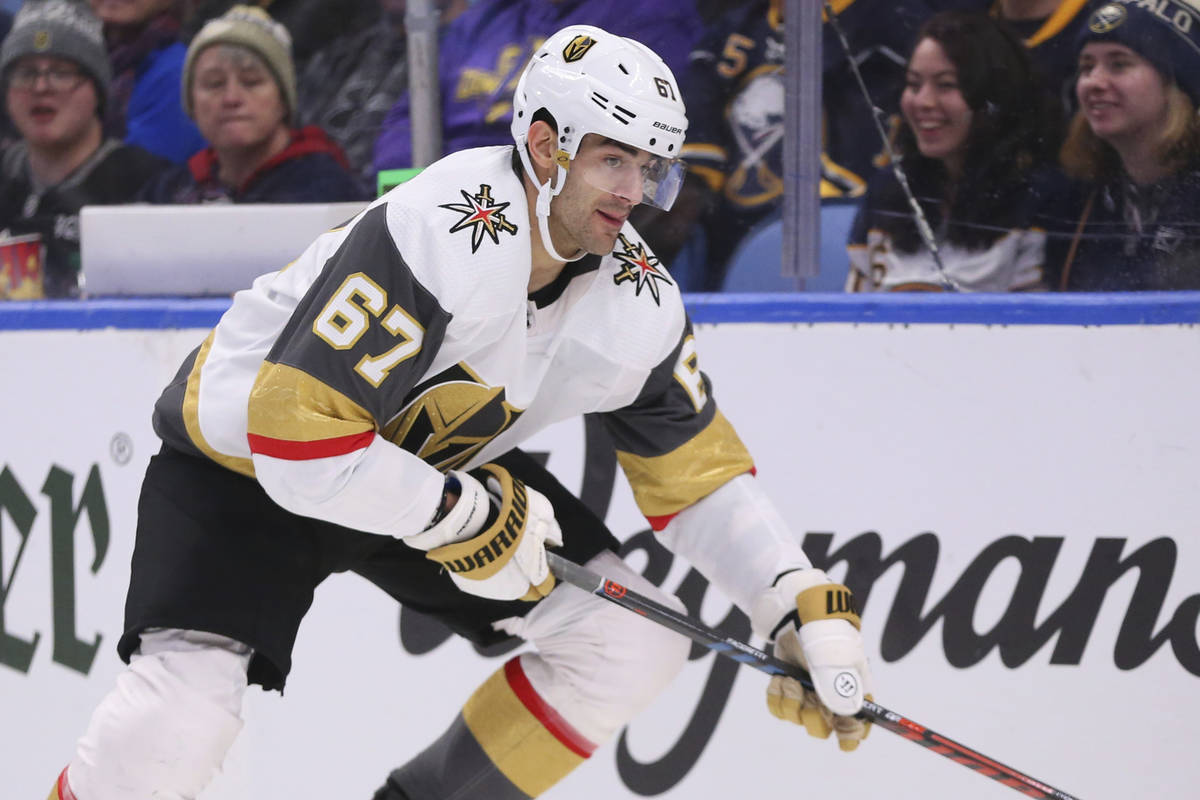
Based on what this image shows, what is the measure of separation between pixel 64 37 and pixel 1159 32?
9.65 ft

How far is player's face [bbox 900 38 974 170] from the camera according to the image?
118 inches

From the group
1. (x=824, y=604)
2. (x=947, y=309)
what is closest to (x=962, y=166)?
(x=947, y=309)

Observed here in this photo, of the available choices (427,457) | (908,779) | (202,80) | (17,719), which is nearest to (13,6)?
(202,80)

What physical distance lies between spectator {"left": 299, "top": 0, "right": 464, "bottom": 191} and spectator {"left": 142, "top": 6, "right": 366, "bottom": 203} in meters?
0.04

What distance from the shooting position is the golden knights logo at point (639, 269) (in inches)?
83.0

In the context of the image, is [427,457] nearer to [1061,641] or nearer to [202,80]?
[1061,641]

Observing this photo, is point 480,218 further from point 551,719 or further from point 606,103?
point 551,719

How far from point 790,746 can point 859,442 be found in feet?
1.95

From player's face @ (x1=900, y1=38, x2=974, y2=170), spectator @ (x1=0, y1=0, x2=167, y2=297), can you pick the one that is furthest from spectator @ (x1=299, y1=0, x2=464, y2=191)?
player's face @ (x1=900, y1=38, x2=974, y2=170)

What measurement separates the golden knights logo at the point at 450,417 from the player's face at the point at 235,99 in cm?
183

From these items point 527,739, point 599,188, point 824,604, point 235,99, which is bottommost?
point 527,739

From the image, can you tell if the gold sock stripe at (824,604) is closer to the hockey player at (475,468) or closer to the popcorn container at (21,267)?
the hockey player at (475,468)

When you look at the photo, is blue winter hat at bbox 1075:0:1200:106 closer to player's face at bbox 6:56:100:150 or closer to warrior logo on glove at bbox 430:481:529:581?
warrior logo on glove at bbox 430:481:529:581

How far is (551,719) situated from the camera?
2145 mm
